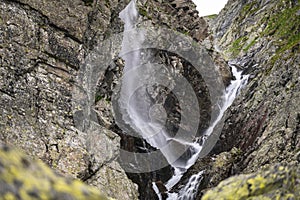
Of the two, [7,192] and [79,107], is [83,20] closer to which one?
[79,107]

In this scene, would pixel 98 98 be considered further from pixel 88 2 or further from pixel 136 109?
pixel 136 109

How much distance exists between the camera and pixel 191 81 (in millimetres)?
55156

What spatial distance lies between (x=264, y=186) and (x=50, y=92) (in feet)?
66.2

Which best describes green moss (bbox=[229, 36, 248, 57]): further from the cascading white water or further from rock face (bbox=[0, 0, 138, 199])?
rock face (bbox=[0, 0, 138, 199])

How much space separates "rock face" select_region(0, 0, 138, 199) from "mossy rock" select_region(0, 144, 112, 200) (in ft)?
58.0

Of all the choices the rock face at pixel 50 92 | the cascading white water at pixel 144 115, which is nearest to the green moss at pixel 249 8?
the cascading white water at pixel 144 115

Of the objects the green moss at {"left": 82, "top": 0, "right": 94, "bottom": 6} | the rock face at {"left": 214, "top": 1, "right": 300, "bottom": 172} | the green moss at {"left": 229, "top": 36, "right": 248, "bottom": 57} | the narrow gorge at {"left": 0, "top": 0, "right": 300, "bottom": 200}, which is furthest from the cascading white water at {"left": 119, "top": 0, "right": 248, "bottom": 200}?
the green moss at {"left": 229, "top": 36, "right": 248, "bottom": 57}

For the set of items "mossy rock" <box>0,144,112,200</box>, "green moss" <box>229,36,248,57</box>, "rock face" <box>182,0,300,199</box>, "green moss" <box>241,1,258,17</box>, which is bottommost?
"rock face" <box>182,0,300,199</box>

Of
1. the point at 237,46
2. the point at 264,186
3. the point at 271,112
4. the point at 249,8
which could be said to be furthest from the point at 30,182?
the point at 249,8

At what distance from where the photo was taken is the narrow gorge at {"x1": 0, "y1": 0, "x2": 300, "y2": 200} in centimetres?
2123

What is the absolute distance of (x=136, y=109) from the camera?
44.6 m

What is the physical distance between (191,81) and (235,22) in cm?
7628

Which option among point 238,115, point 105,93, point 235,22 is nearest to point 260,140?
point 238,115

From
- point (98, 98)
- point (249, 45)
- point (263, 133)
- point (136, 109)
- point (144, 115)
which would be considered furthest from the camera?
point (249, 45)
